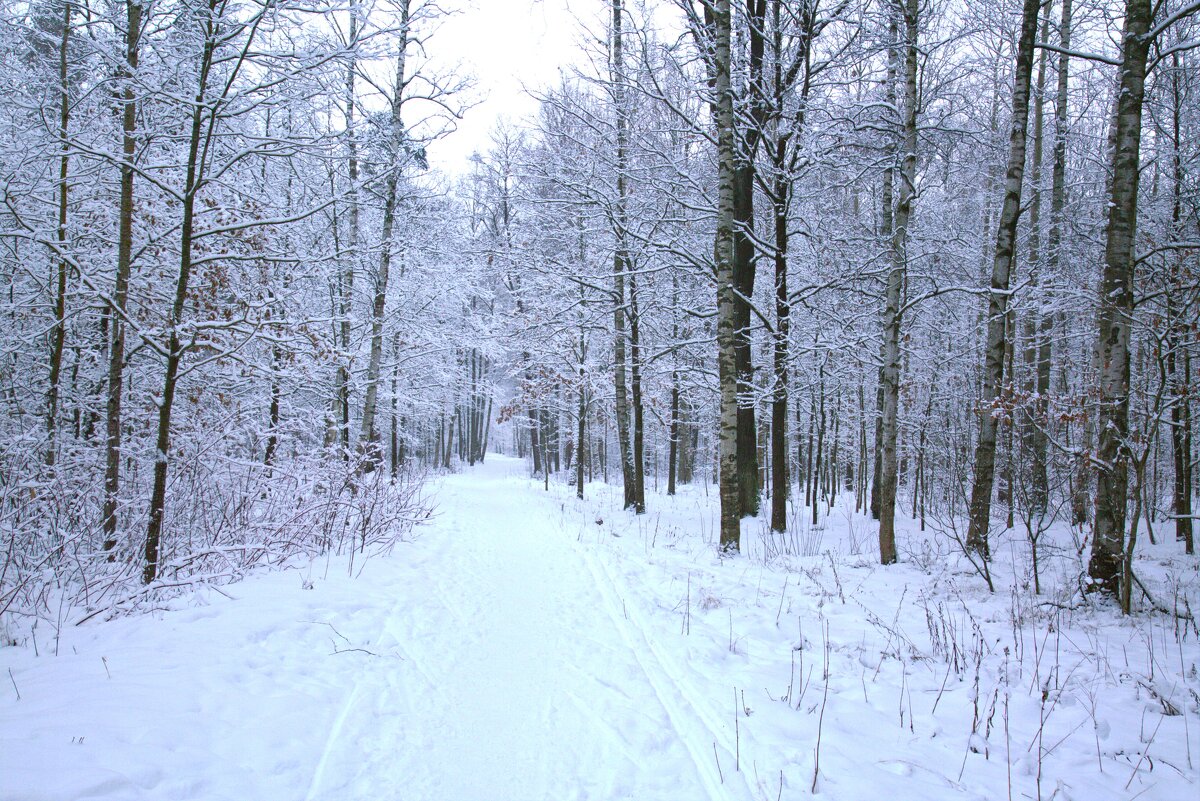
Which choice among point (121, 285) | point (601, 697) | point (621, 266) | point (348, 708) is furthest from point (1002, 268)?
point (121, 285)

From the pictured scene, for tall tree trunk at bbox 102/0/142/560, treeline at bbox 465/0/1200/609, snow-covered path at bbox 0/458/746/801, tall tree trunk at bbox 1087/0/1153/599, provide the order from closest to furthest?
snow-covered path at bbox 0/458/746/801
tall tree trunk at bbox 1087/0/1153/599
tall tree trunk at bbox 102/0/142/560
treeline at bbox 465/0/1200/609

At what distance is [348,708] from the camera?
3.42 metres

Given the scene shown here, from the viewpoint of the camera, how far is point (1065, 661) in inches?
162

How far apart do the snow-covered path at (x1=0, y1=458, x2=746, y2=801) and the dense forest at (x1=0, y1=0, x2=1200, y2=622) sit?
141 cm

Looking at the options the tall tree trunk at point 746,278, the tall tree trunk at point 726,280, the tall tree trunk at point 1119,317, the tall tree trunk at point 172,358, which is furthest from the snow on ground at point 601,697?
the tall tree trunk at point 746,278

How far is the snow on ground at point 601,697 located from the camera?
2666 millimetres

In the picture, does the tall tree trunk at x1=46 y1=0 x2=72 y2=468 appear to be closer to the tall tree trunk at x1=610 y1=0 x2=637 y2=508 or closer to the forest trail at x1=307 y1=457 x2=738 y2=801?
the forest trail at x1=307 y1=457 x2=738 y2=801

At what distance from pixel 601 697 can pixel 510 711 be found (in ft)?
2.05

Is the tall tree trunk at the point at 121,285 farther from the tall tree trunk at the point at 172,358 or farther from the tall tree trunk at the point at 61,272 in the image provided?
the tall tree trunk at the point at 61,272

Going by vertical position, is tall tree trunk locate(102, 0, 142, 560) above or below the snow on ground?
above

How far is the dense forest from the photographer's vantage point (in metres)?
5.58

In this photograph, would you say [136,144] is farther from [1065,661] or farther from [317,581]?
[1065,661]

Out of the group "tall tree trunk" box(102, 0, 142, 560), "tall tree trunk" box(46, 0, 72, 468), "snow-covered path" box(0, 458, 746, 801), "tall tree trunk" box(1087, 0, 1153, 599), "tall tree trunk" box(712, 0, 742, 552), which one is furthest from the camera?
"tall tree trunk" box(712, 0, 742, 552)

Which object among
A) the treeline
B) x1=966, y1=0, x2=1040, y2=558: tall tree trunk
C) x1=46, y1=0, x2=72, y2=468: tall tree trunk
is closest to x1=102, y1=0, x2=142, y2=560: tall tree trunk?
x1=46, y1=0, x2=72, y2=468: tall tree trunk
